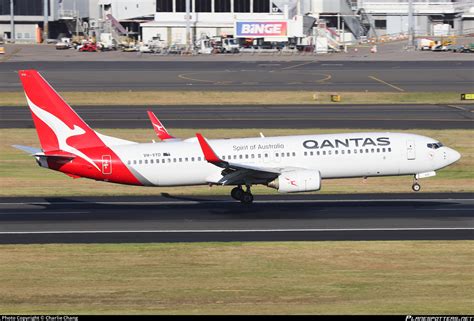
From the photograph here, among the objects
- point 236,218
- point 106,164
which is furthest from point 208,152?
point 106,164

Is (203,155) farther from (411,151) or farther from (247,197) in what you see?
(411,151)

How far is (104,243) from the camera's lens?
43844 millimetres

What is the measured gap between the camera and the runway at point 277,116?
82.9 meters

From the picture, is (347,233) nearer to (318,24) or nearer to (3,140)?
(3,140)

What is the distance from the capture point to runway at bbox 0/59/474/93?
373 ft

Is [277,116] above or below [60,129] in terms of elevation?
below

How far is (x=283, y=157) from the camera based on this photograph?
52.7m

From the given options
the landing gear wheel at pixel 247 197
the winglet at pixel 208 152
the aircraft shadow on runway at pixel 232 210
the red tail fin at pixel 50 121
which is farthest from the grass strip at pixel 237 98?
the winglet at pixel 208 152

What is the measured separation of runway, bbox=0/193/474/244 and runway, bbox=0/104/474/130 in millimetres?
26190

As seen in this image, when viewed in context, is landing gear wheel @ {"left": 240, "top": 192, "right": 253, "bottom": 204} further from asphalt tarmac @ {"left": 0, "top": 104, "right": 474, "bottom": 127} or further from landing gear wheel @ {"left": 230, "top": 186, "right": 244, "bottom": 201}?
asphalt tarmac @ {"left": 0, "top": 104, "right": 474, "bottom": 127}

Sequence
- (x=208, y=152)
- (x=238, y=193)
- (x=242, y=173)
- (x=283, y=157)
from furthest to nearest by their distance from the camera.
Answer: (x=238, y=193) → (x=283, y=157) → (x=242, y=173) → (x=208, y=152)

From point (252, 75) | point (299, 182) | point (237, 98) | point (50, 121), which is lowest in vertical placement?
point (299, 182)

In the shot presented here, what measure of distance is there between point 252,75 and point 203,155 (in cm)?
7576

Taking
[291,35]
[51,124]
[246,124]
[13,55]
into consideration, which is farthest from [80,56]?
[51,124]
